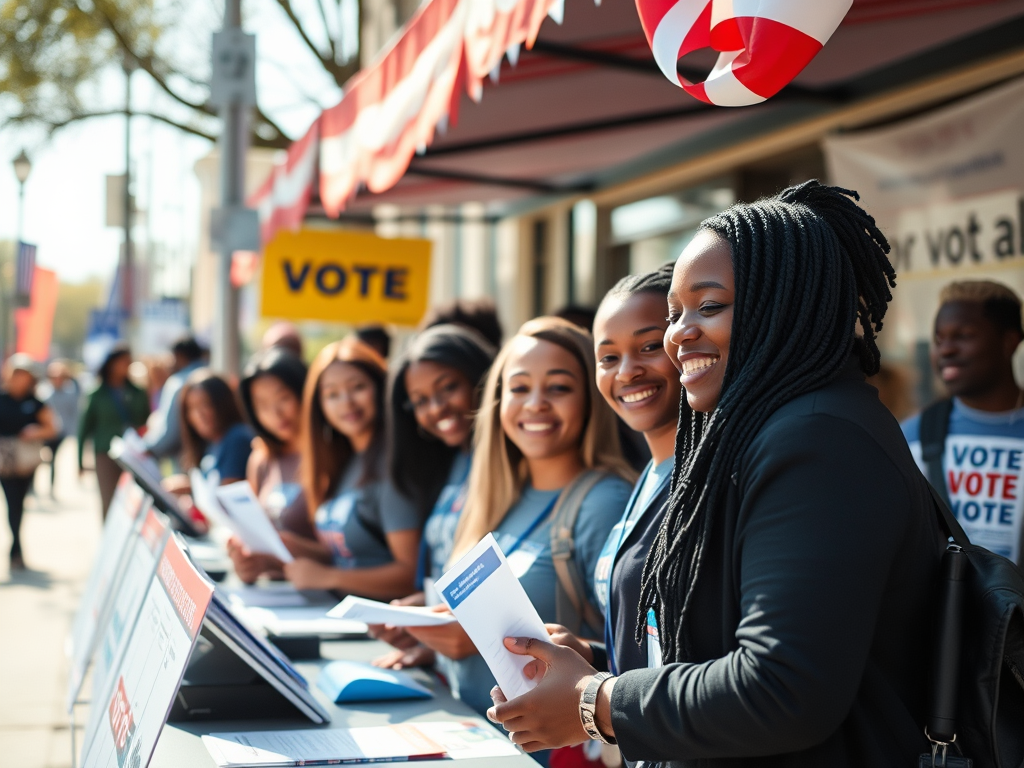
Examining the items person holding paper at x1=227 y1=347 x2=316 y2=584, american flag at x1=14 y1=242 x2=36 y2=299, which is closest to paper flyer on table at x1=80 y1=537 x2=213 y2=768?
person holding paper at x1=227 y1=347 x2=316 y2=584

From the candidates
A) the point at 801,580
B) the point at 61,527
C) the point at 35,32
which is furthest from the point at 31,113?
the point at 801,580

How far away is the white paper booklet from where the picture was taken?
10.5ft

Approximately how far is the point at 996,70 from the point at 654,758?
14.2 ft

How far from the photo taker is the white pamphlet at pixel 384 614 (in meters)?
2.12

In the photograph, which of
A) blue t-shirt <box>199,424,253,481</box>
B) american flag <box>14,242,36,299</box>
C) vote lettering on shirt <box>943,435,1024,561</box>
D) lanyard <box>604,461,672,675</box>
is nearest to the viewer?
lanyard <box>604,461,672,675</box>

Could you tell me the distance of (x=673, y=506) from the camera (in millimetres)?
1489

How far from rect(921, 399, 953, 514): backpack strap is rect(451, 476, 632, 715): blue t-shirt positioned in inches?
50.4

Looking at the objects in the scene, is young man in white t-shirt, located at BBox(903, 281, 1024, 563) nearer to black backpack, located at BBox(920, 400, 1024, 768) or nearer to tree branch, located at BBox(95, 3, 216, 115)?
black backpack, located at BBox(920, 400, 1024, 768)

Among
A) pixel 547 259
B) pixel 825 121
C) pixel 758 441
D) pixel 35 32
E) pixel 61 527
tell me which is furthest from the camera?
pixel 35 32

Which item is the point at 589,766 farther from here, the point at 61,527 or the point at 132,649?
the point at 61,527

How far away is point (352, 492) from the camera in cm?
389

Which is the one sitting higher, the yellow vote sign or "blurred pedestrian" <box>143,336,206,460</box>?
the yellow vote sign

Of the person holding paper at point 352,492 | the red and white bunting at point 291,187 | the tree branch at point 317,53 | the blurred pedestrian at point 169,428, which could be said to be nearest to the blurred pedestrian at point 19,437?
the blurred pedestrian at point 169,428

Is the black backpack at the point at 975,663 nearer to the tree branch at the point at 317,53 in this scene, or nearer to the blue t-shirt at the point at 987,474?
the blue t-shirt at the point at 987,474
